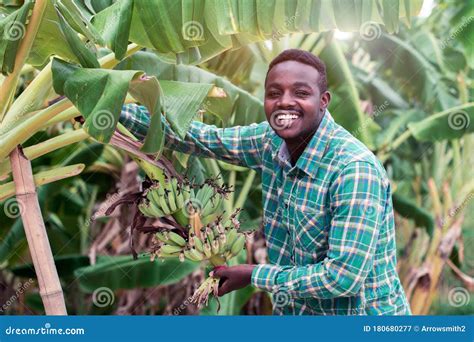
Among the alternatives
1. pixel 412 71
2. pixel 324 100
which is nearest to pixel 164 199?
pixel 324 100

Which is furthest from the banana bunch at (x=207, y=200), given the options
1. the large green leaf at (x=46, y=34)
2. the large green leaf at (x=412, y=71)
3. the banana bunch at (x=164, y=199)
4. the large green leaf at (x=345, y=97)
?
the large green leaf at (x=412, y=71)

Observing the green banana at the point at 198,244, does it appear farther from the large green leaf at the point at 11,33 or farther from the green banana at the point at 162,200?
the large green leaf at the point at 11,33

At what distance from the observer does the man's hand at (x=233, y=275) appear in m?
1.42

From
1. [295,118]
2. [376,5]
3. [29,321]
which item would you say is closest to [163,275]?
[29,321]

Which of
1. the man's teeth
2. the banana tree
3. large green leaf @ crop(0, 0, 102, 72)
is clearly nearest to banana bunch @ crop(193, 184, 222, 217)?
the banana tree

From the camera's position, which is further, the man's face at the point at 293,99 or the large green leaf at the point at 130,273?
the large green leaf at the point at 130,273

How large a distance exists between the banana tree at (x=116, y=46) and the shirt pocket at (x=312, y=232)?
29 cm

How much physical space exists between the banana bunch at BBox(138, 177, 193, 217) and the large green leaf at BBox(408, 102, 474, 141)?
0.82 metres

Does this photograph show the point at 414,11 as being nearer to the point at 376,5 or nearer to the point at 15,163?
the point at 376,5

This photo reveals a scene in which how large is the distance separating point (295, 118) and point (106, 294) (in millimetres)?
939

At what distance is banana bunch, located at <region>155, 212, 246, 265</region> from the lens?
1.44 m

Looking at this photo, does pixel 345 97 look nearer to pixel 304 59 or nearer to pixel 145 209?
pixel 304 59

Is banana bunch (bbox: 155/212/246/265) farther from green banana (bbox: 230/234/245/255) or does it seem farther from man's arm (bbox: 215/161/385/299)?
man's arm (bbox: 215/161/385/299)

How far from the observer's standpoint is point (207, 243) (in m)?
1.44
